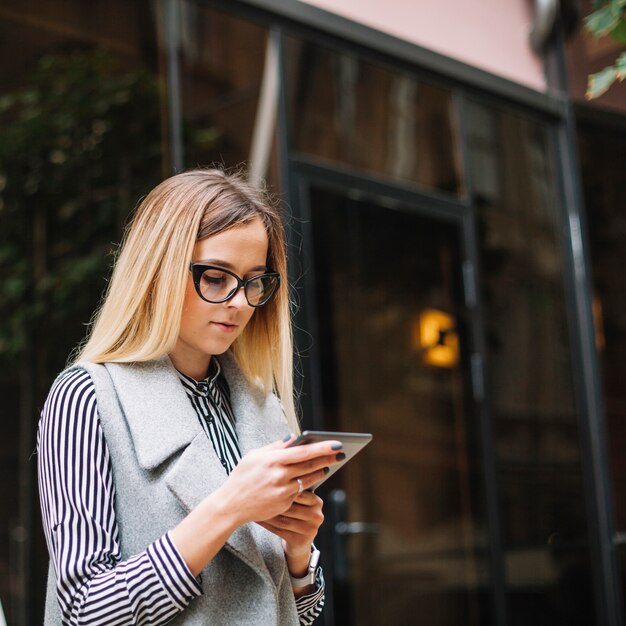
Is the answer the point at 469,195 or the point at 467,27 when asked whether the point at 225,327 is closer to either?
the point at 469,195

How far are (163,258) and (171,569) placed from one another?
49 cm

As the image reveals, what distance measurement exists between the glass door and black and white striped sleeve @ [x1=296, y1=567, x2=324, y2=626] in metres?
2.36

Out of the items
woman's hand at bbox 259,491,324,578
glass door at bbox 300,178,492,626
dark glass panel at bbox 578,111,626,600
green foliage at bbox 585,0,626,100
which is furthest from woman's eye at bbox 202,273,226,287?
dark glass panel at bbox 578,111,626,600

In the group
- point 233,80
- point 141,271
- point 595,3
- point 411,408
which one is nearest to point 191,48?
point 233,80


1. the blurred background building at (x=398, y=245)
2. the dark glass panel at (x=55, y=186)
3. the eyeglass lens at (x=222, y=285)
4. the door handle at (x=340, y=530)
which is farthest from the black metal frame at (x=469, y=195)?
the eyeglass lens at (x=222, y=285)

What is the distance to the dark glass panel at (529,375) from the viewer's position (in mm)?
5004

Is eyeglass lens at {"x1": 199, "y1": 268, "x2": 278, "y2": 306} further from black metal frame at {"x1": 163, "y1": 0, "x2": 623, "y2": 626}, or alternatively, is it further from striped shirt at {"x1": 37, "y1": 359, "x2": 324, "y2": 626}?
black metal frame at {"x1": 163, "y1": 0, "x2": 623, "y2": 626}

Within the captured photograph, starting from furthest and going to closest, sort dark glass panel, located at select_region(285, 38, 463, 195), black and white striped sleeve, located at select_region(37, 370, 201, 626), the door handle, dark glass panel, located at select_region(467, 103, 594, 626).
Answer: dark glass panel, located at select_region(467, 103, 594, 626) < dark glass panel, located at select_region(285, 38, 463, 195) < the door handle < black and white striped sleeve, located at select_region(37, 370, 201, 626)

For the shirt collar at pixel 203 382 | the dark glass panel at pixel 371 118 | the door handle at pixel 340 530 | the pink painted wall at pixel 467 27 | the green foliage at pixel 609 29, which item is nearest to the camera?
the shirt collar at pixel 203 382

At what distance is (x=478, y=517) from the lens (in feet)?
15.8

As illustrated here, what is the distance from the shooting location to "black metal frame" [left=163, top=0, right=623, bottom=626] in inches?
166

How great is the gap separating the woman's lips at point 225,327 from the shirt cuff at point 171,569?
0.36m

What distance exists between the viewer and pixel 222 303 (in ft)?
4.80

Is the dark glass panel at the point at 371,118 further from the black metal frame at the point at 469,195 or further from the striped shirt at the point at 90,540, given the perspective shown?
the striped shirt at the point at 90,540
